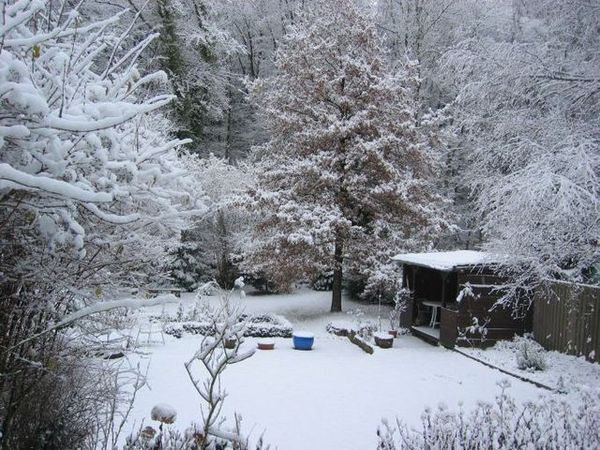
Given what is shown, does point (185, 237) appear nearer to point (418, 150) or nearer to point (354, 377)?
point (418, 150)

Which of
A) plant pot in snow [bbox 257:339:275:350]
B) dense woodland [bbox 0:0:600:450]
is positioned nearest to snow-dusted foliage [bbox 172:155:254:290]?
dense woodland [bbox 0:0:600:450]

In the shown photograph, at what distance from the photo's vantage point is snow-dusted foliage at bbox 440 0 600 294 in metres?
7.28

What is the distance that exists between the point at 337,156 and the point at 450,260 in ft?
18.1

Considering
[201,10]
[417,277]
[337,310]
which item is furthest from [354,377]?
[201,10]

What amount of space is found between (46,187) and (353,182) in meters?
13.7

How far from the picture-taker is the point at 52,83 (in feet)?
9.21

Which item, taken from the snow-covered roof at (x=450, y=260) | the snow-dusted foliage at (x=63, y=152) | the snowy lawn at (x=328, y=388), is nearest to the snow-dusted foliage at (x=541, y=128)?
the snow-covered roof at (x=450, y=260)

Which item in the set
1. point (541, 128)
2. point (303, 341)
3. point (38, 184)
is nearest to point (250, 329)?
point (303, 341)

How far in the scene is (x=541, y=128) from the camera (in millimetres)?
8516

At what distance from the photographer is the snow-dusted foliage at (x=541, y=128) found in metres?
7.28

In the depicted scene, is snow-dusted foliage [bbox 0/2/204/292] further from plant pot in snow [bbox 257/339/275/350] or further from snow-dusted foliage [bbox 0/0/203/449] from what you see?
plant pot in snow [bbox 257/339/275/350]

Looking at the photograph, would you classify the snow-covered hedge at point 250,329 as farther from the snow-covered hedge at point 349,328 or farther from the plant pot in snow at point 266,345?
the snow-covered hedge at point 349,328

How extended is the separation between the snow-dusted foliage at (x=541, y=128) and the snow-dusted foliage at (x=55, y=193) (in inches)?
221

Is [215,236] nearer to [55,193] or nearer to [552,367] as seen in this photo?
[552,367]
